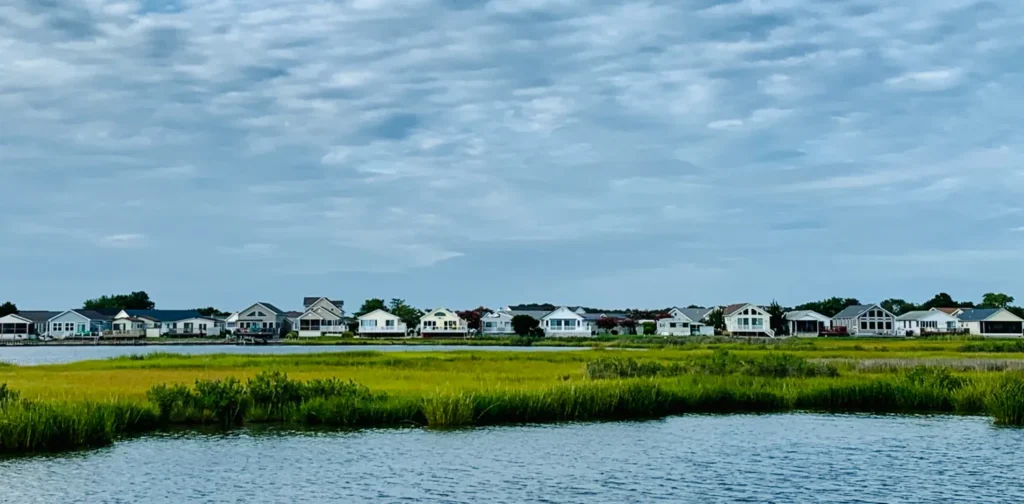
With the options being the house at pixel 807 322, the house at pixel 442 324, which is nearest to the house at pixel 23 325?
the house at pixel 442 324

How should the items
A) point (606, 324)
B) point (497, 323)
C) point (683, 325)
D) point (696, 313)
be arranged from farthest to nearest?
point (606, 324) < point (696, 313) < point (497, 323) < point (683, 325)

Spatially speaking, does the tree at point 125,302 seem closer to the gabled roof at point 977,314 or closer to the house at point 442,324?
the house at point 442,324

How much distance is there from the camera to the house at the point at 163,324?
A: 13462cm

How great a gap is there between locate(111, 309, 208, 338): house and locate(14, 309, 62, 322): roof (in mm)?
8843

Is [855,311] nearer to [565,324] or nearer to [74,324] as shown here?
[565,324]

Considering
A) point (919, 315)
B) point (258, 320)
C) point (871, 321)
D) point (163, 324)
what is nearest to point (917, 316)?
point (919, 315)

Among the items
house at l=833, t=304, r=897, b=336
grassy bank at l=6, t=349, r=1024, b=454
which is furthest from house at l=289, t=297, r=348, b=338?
grassy bank at l=6, t=349, r=1024, b=454

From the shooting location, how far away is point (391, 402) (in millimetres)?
30219

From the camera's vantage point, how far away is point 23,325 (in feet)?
436

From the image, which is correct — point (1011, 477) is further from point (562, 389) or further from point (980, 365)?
point (980, 365)

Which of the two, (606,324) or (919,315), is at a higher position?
(919,315)

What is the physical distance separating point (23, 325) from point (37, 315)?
3270 mm

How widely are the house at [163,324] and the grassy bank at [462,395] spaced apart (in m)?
91.3

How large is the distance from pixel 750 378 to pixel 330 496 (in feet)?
76.2
